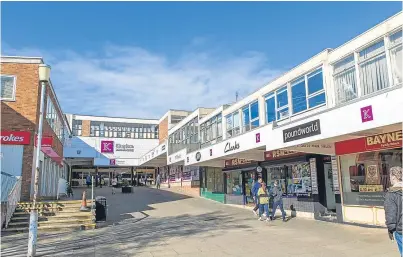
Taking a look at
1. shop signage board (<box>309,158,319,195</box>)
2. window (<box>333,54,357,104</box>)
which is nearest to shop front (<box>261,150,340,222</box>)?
shop signage board (<box>309,158,319,195</box>)

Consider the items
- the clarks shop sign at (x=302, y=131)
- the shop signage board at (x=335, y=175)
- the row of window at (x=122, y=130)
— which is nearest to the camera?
the clarks shop sign at (x=302, y=131)

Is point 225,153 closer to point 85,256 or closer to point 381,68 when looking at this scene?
point 381,68

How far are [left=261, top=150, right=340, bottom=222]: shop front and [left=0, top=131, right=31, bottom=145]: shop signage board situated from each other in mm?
11240

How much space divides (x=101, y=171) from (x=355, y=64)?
171ft

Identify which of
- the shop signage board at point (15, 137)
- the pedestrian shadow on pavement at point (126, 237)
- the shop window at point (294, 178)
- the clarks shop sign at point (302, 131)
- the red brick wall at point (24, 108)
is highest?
the red brick wall at point (24, 108)

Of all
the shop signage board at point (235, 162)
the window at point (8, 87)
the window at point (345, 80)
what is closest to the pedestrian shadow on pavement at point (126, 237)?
the window at point (345, 80)

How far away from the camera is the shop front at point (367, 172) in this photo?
419 inches

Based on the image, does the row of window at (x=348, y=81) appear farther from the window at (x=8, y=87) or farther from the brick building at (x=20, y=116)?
the window at (x=8, y=87)

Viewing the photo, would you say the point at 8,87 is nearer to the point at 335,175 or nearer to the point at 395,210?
the point at 335,175

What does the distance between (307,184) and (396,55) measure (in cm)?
643

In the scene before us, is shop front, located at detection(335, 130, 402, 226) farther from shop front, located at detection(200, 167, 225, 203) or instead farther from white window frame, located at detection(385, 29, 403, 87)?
shop front, located at detection(200, 167, 225, 203)

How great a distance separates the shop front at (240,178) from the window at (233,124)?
168 cm

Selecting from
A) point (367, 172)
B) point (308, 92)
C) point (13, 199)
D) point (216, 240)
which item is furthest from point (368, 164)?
point (13, 199)

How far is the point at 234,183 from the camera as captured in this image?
22328mm
